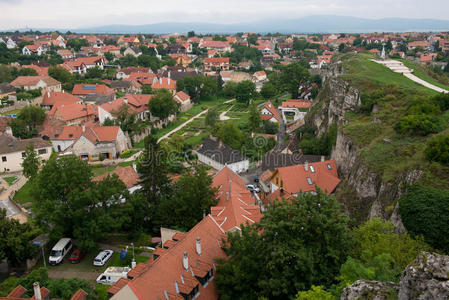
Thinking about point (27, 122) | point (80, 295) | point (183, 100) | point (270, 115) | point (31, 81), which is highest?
point (31, 81)

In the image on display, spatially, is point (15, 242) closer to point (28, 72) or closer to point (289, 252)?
point (289, 252)

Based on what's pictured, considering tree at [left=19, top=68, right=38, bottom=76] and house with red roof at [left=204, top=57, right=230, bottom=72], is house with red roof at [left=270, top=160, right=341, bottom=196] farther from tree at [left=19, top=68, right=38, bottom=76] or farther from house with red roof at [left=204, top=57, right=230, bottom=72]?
house with red roof at [left=204, top=57, right=230, bottom=72]

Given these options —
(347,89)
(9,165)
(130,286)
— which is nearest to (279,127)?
(347,89)

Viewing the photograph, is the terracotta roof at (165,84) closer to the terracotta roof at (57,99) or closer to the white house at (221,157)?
the terracotta roof at (57,99)

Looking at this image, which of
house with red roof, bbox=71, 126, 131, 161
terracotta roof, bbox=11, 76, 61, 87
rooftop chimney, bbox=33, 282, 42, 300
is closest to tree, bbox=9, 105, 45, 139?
house with red roof, bbox=71, 126, 131, 161

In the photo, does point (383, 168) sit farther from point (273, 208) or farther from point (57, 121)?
point (57, 121)

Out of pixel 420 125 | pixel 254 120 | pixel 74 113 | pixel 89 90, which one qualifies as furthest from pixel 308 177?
pixel 89 90
